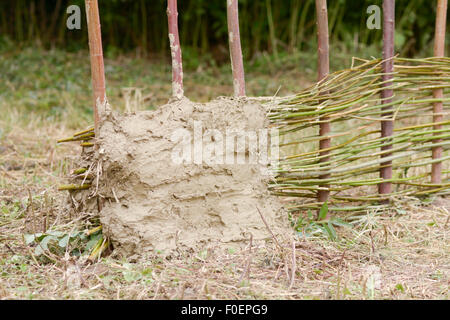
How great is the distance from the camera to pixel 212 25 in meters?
7.26

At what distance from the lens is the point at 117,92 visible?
213 inches

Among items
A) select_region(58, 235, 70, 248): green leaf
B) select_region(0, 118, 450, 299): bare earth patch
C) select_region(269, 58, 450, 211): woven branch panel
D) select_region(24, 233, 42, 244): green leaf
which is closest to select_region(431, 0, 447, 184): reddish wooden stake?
select_region(269, 58, 450, 211): woven branch panel

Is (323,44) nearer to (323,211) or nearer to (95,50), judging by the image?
(323,211)

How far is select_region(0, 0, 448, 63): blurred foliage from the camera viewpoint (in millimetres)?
6715

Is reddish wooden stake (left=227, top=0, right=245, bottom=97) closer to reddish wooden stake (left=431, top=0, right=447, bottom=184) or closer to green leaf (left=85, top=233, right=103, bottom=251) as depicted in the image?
green leaf (left=85, top=233, right=103, bottom=251)

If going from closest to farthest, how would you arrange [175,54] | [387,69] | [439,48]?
[175,54] < [387,69] < [439,48]

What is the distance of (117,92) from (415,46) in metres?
3.88

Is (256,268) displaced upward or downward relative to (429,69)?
downward

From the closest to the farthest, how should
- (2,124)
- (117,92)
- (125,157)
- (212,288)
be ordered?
(212,288) → (125,157) → (2,124) → (117,92)

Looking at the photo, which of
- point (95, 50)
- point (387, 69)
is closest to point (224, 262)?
point (95, 50)

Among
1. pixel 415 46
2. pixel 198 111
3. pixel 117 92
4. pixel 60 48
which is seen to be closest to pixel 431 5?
pixel 415 46

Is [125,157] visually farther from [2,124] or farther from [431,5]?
[431,5]

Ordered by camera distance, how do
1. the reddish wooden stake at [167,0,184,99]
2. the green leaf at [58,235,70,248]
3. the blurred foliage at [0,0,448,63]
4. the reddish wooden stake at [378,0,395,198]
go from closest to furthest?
the green leaf at [58,235,70,248], the reddish wooden stake at [167,0,184,99], the reddish wooden stake at [378,0,395,198], the blurred foliage at [0,0,448,63]

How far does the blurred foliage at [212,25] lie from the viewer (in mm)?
6715
